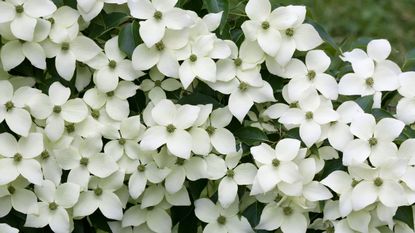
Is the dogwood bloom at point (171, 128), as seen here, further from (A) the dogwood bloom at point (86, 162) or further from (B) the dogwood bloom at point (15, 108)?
(B) the dogwood bloom at point (15, 108)

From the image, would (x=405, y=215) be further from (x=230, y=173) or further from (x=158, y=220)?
(x=158, y=220)

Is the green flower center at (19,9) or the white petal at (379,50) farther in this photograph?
the white petal at (379,50)

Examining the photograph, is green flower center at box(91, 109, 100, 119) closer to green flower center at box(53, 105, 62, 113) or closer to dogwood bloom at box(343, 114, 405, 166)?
green flower center at box(53, 105, 62, 113)

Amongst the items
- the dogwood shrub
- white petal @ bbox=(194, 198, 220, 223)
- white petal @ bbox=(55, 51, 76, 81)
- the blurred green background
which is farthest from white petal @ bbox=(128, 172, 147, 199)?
the blurred green background

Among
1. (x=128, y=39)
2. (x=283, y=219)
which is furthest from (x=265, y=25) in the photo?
(x=283, y=219)

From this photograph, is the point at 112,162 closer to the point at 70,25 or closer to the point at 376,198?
the point at 70,25

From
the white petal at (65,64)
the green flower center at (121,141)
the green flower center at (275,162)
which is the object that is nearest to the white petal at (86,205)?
the green flower center at (121,141)

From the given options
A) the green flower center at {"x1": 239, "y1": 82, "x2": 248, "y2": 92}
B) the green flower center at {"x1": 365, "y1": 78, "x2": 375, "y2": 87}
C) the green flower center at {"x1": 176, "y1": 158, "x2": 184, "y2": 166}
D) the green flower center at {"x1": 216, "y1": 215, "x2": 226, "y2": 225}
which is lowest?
the green flower center at {"x1": 216, "y1": 215, "x2": 226, "y2": 225}

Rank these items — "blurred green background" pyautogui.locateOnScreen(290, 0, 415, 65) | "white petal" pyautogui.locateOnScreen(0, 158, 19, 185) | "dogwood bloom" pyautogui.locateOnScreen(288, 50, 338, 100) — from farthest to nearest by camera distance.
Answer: "blurred green background" pyautogui.locateOnScreen(290, 0, 415, 65)
"dogwood bloom" pyautogui.locateOnScreen(288, 50, 338, 100)
"white petal" pyautogui.locateOnScreen(0, 158, 19, 185)
